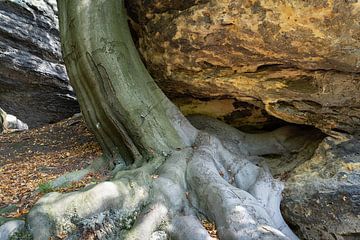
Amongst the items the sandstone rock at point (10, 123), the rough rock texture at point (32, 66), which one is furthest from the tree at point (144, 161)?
the sandstone rock at point (10, 123)

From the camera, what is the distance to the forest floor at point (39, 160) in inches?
184

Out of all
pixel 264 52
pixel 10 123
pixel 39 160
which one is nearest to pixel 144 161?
pixel 264 52

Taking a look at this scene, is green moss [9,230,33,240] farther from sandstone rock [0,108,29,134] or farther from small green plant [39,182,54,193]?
sandstone rock [0,108,29,134]

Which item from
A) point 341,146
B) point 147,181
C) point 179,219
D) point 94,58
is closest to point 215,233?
point 179,219

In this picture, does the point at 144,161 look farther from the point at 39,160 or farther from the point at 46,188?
the point at 39,160

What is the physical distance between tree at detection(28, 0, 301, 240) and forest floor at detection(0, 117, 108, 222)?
0.55 meters

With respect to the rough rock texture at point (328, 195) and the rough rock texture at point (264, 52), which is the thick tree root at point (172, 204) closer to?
the rough rock texture at point (328, 195)

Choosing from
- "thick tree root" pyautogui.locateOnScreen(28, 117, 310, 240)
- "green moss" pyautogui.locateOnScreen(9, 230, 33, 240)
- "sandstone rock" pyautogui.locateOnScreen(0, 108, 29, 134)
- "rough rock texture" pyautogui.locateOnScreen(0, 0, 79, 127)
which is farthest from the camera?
"sandstone rock" pyautogui.locateOnScreen(0, 108, 29, 134)

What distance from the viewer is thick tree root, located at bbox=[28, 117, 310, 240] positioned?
365 centimetres

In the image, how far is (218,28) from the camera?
16.4 feet

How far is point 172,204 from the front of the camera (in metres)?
4.16

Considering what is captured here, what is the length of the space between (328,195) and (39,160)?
4.21 meters

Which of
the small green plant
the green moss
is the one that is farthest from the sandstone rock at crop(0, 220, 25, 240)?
the small green plant

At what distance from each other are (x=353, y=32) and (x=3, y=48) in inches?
332
